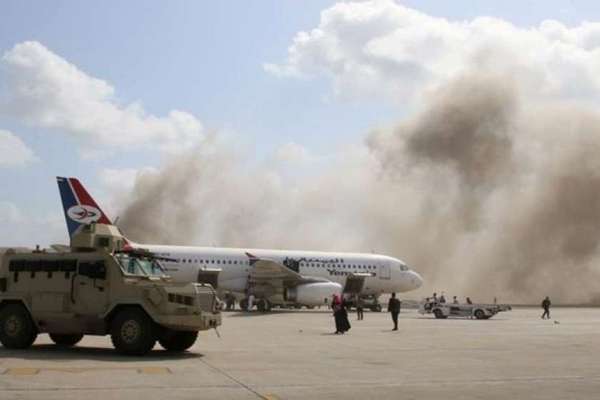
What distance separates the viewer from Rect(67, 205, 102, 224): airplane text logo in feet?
153

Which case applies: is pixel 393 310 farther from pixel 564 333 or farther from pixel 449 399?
pixel 449 399

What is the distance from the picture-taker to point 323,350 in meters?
18.4

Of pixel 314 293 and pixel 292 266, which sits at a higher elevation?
pixel 292 266

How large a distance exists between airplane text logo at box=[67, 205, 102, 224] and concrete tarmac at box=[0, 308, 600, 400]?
25.6m

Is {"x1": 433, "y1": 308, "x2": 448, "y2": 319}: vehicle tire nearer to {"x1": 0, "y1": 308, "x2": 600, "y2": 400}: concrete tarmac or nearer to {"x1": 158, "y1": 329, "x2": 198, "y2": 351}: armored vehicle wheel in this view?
{"x1": 0, "y1": 308, "x2": 600, "y2": 400}: concrete tarmac

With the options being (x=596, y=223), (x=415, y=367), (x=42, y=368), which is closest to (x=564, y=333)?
(x=415, y=367)

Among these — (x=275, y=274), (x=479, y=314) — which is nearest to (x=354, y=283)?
(x=275, y=274)

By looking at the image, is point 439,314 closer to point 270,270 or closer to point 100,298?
point 270,270

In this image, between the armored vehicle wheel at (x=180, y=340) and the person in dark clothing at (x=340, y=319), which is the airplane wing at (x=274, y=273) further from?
the armored vehicle wheel at (x=180, y=340)

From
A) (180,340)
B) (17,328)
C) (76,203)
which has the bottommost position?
(180,340)

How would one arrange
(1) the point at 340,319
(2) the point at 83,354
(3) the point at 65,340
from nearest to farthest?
(2) the point at 83,354 → (3) the point at 65,340 → (1) the point at 340,319

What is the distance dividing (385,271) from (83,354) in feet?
114

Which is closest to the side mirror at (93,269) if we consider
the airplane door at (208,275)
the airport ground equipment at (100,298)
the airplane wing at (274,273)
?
the airport ground equipment at (100,298)

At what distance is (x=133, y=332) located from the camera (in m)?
16.1
